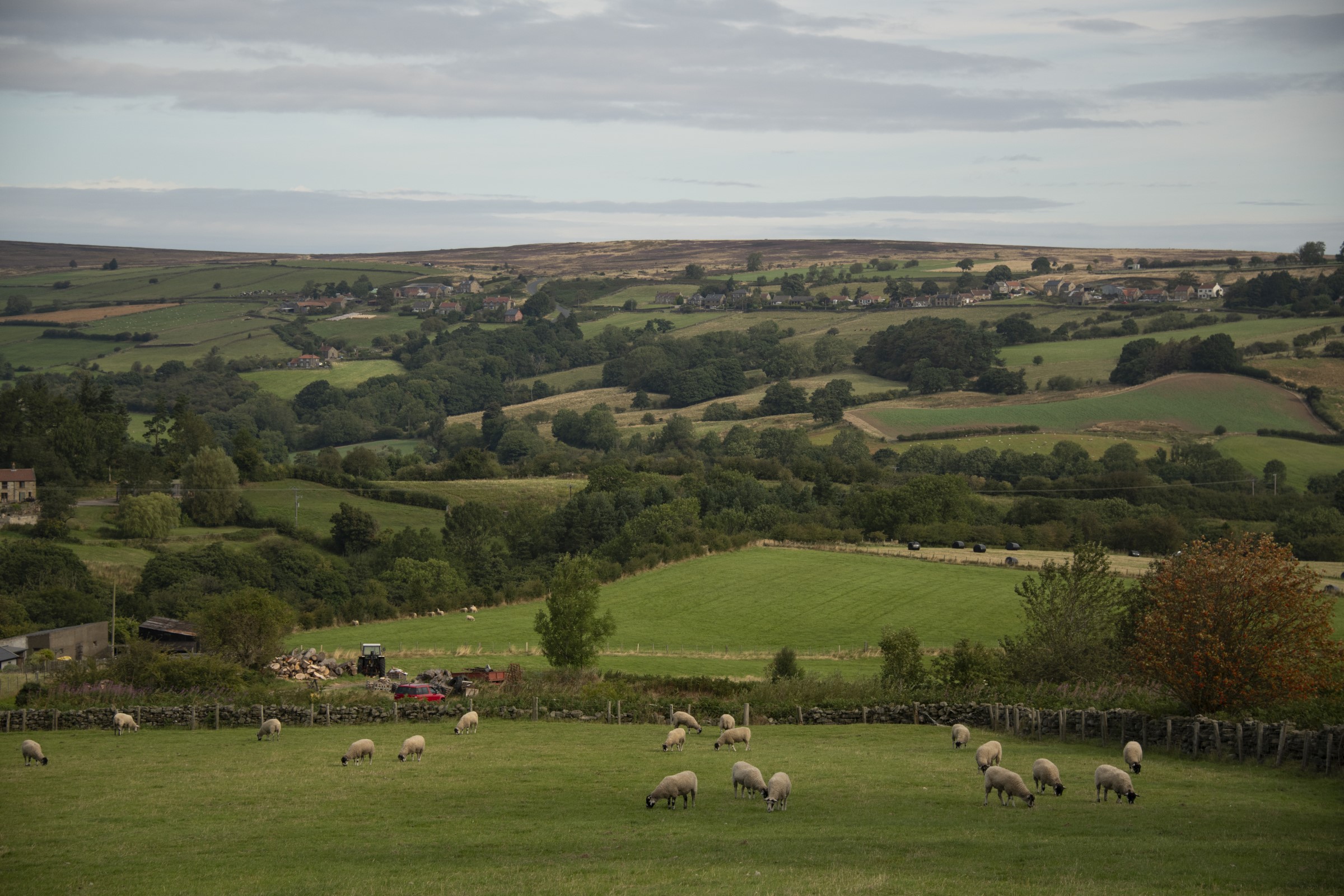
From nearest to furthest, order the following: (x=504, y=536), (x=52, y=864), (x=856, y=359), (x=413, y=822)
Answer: (x=52, y=864), (x=413, y=822), (x=504, y=536), (x=856, y=359)

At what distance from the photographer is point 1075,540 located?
305 ft

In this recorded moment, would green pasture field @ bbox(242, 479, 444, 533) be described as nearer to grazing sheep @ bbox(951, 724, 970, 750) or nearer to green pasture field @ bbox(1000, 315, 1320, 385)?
grazing sheep @ bbox(951, 724, 970, 750)

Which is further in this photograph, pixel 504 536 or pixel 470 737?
pixel 504 536

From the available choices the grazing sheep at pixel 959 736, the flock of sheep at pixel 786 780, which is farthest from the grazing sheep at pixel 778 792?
the grazing sheep at pixel 959 736

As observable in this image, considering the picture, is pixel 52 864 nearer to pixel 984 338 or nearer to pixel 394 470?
pixel 394 470

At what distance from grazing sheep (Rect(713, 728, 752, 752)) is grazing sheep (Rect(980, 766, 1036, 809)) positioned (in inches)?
341

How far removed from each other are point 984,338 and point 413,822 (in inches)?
6592

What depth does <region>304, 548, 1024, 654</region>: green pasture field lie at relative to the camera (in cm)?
6047

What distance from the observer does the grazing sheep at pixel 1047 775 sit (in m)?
21.0

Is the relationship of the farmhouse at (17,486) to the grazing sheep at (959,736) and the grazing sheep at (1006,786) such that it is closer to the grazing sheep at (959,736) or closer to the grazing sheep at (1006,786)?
the grazing sheep at (959,736)

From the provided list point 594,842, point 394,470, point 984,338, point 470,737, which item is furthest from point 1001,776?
point 984,338

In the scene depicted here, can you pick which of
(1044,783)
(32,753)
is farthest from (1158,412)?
(32,753)

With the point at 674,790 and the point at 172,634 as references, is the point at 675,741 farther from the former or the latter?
the point at 172,634

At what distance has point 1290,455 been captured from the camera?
116750 millimetres
